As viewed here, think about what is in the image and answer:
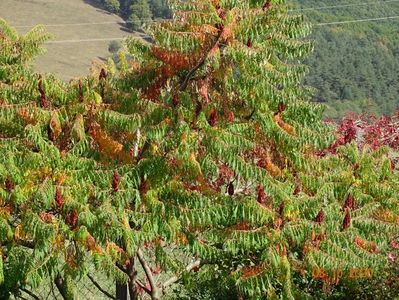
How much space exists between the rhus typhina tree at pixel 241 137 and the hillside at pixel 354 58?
70510mm

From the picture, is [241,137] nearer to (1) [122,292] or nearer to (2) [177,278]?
(2) [177,278]

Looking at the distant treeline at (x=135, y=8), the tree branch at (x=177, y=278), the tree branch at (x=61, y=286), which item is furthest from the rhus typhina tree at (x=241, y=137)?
the distant treeline at (x=135, y=8)

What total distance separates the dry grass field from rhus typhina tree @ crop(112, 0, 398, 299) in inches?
2138

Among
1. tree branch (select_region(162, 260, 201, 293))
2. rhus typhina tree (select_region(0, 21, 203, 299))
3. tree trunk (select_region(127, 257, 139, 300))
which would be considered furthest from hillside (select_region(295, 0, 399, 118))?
rhus typhina tree (select_region(0, 21, 203, 299))

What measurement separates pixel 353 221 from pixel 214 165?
1.74 metres

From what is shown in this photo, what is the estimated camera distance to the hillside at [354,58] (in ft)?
280

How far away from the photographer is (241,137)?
Result: 5.09 meters

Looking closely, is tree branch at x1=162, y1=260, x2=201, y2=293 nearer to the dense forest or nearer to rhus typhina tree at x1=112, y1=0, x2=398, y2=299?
rhus typhina tree at x1=112, y1=0, x2=398, y2=299

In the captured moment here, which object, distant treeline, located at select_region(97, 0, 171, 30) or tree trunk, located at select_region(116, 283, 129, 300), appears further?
distant treeline, located at select_region(97, 0, 171, 30)

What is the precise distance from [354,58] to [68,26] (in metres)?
45.9

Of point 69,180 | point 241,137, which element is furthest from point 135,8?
point 69,180

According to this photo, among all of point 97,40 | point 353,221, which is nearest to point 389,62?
point 97,40

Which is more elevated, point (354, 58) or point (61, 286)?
point (61, 286)

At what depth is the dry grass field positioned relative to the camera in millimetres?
65688
